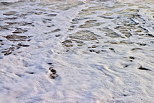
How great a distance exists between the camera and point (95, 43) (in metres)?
4.14

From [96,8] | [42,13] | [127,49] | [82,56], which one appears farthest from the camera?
[96,8]

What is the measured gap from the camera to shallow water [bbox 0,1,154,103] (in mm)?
2598

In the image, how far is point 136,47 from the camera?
3.92 m

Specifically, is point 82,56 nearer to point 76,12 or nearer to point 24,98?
point 24,98

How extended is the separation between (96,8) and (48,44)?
312cm

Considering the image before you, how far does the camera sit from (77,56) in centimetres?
358

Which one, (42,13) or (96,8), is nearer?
(42,13)

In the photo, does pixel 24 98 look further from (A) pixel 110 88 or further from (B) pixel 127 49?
(B) pixel 127 49

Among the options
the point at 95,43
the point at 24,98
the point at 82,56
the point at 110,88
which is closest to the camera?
the point at 24,98

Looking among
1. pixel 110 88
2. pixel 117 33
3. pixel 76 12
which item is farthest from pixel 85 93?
pixel 76 12

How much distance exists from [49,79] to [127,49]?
5.00ft

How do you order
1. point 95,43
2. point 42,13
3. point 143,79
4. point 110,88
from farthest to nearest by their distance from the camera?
point 42,13
point 95,43
point 143,79
point 110,88

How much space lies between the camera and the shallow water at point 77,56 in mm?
2598

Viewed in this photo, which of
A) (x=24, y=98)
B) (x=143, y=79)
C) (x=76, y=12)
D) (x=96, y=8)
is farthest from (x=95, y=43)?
(x=96, y=8)
